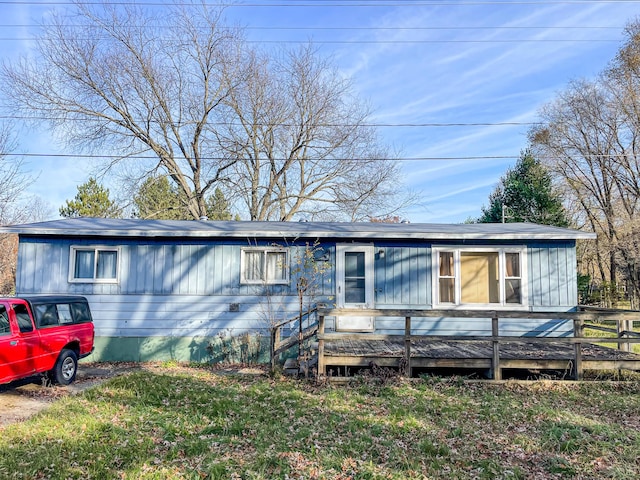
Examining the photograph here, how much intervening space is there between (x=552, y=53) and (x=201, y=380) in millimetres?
16086

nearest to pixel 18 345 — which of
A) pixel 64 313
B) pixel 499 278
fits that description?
pixel 64 313

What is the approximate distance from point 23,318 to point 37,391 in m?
1.44

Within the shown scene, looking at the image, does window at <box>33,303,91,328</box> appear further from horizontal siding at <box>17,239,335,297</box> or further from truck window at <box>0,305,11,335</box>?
horizontal siding at <box>17,239,335,297</box>

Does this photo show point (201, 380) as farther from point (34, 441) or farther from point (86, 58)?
point (86, 58)

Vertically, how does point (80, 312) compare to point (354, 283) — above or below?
below

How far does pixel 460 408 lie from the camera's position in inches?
234

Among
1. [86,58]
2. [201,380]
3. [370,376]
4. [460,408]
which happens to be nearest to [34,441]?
[201,380]

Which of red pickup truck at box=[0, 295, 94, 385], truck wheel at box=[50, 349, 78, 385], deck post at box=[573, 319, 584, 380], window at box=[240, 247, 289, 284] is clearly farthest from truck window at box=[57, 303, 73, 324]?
deck post at box=[573, 319, 584, 380]

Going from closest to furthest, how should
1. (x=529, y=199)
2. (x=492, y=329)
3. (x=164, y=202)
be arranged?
(x=492, y=329) < (x=529, y=199) < (x=164, y=202)

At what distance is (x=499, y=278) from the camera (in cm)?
1002

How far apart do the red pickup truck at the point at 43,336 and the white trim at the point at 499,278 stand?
7.94 meters

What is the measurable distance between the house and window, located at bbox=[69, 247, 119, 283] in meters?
0.02

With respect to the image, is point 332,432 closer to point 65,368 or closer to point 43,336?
point 43,336

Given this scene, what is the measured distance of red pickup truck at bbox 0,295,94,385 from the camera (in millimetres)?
6227
